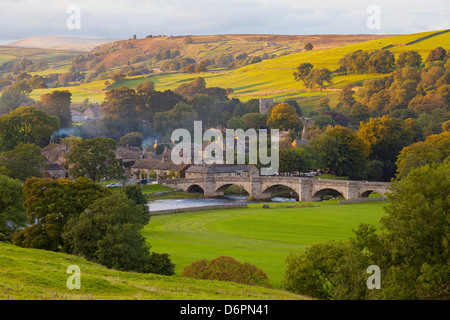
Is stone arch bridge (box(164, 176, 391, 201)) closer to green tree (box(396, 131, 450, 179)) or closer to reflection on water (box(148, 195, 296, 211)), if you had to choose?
reflection on water (box(148, 195, 296, 211))

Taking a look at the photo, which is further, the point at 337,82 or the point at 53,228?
the point at 337,82

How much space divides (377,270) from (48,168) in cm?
7215

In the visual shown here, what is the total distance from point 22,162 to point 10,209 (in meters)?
33.5

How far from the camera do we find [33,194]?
144 ft

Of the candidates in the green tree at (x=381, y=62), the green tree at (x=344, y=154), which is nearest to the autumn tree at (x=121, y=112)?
the green tree at (x=344, y=154)

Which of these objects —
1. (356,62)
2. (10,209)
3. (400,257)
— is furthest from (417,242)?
(356,62)

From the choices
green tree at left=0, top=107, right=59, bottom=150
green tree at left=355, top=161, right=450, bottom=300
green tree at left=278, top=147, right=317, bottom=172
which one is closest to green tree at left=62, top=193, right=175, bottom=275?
green tree at left=355, top=161, right=450, bottom=300

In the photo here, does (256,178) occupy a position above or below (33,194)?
below

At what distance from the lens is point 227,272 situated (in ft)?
103

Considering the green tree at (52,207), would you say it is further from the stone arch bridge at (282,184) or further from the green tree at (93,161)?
the stone arch bridge at (282,184)

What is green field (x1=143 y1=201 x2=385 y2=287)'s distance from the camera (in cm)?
4238

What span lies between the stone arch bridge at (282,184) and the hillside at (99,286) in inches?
1941
